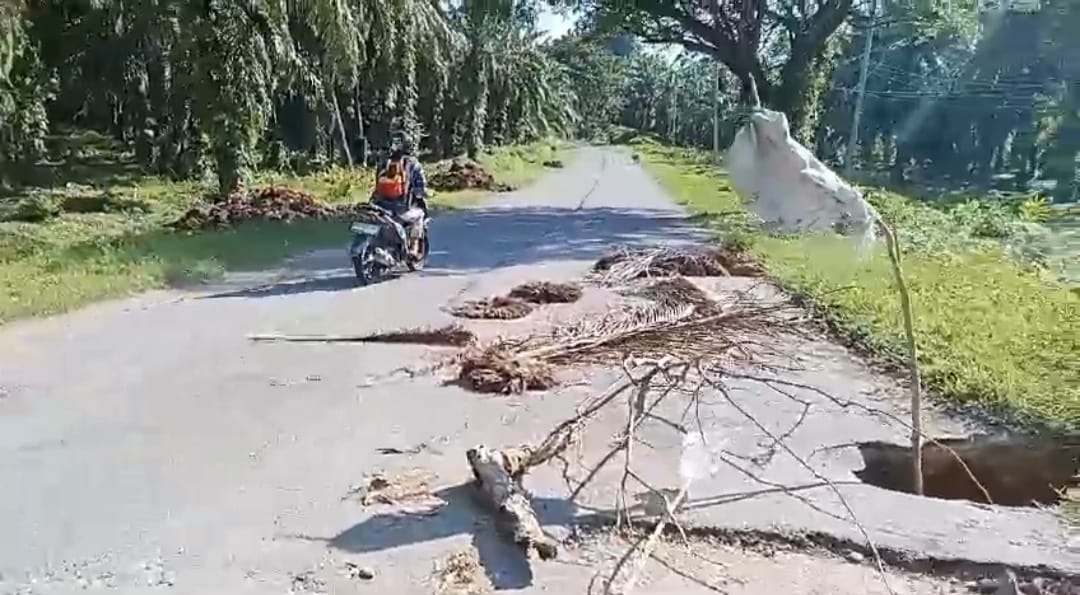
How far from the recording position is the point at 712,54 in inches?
1048

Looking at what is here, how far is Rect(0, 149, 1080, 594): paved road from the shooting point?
501 cm

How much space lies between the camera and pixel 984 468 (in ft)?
22.2

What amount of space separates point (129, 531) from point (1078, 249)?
53.7 feet

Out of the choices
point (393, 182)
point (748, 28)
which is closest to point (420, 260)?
point (393, 182)

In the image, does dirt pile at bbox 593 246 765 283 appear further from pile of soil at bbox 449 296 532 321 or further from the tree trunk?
the tree trunk

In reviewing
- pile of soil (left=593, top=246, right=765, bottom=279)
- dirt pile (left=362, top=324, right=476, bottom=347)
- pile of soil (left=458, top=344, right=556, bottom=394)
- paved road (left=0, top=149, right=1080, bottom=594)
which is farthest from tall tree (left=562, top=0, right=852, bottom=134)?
pile of soil (left=458, top=344, right=556, bottom=394)

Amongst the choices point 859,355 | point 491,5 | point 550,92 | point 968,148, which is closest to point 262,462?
point 859,355

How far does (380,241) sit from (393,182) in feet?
2.41

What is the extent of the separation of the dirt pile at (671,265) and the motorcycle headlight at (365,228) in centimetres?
280

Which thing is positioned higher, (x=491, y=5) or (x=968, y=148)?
(x=491, y=5)

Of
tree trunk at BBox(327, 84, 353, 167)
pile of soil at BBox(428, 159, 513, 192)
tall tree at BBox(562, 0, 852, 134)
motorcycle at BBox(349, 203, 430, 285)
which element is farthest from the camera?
tree trunk at BBox(327, 84, 353, 167)

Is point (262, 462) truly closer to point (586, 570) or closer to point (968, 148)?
point (586, 570)

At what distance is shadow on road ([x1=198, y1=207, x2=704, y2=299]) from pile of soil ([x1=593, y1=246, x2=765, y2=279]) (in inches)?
57.5

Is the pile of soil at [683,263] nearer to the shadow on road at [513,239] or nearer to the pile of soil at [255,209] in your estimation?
the shadow on road at [513,239]
